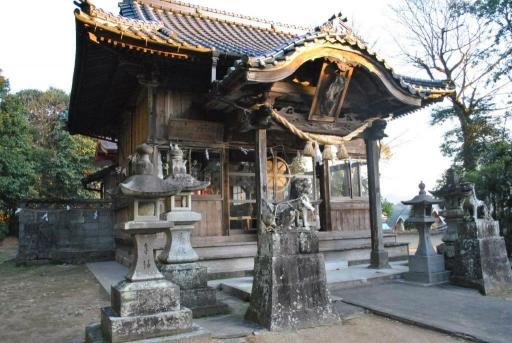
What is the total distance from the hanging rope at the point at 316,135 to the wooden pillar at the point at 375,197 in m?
0.38

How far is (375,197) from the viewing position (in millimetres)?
9273

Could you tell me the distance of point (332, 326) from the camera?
5129 millimetres

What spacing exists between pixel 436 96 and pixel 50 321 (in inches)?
406

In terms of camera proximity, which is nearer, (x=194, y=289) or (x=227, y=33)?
(x=194, y=289)

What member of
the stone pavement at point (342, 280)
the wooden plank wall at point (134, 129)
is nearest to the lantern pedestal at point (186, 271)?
the stone pavement at point (342, 280)

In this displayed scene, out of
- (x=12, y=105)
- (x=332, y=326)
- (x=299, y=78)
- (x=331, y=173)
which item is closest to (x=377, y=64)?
(x=299, y=78)

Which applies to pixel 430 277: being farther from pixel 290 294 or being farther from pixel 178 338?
pixel 178 338

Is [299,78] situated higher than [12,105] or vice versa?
[12,105]

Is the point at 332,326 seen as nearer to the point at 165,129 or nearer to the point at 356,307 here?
the point at 356,307

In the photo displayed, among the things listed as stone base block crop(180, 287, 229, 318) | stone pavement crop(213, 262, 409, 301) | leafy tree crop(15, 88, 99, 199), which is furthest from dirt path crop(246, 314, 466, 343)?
leafy tree crop(15, 88, 99, 199)

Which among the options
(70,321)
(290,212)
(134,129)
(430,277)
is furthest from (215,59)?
(430,277)

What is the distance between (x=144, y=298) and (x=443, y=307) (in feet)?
15.0

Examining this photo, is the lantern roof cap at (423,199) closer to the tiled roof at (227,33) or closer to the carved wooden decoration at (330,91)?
the tiled roof at (227,33)

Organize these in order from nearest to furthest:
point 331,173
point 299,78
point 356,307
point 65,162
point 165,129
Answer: point 356,307 → point 299,78 → point 165,129 → point 331,173 → point 65,162
